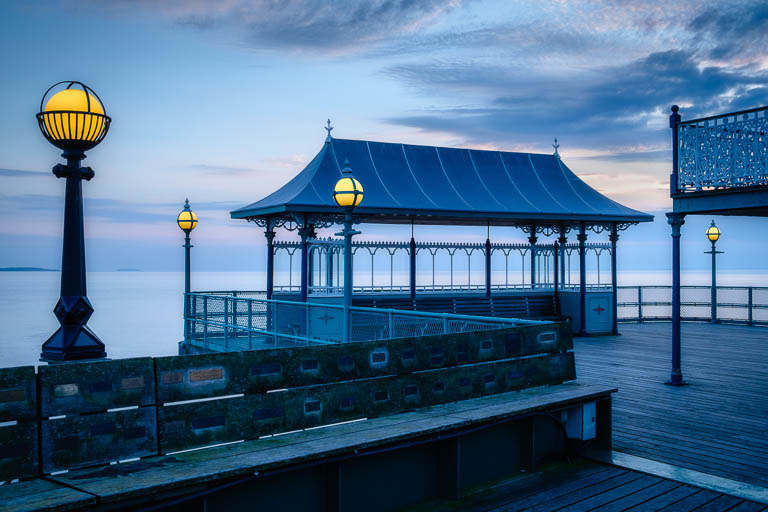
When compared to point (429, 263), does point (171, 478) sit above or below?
below

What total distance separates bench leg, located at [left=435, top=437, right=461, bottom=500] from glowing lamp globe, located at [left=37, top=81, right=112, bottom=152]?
4.38m

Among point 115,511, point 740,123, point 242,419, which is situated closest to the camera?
point 115,511

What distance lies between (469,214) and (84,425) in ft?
52.5

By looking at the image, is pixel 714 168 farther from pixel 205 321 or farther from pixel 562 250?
pixel 205 321

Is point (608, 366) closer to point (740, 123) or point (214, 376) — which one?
point (740, 123)

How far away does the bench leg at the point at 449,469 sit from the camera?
5.52 meters

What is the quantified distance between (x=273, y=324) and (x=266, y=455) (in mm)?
9886

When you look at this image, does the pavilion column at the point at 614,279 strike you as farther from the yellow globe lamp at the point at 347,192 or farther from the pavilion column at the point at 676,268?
the yellow globe lamp at the point at 347,192

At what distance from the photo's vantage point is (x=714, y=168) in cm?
1133

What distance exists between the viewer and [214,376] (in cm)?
444

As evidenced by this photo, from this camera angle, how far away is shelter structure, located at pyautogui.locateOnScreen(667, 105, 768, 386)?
10742mm

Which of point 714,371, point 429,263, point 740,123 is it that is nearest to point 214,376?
point 740,123

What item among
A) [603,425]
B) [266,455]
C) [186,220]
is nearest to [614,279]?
[186,220]

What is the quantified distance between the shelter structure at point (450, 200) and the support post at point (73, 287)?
9.95m
